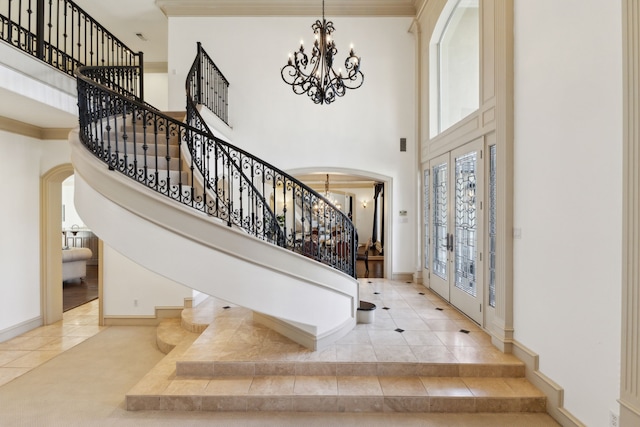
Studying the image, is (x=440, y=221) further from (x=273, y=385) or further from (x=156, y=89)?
(x=156, y=89)

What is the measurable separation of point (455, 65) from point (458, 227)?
9.16ft

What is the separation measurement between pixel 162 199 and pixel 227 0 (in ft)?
18.9

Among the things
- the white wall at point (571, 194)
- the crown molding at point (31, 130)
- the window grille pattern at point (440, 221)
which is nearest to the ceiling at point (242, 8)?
the crown molding at point (31, 130)

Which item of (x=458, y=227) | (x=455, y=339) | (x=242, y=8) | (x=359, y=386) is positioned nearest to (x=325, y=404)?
(x=359, y=386)

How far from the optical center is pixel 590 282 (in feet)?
7.86

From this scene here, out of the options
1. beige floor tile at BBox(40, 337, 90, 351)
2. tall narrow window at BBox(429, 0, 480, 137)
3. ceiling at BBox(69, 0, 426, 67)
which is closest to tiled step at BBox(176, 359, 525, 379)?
beige floor tile at BBox(40, 337, 90, 351)

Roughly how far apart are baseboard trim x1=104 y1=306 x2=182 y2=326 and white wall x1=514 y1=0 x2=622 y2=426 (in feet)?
17.2

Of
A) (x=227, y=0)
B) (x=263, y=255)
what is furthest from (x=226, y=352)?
(x=227, y=0)

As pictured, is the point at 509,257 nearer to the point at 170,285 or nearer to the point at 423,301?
the point at 423,301

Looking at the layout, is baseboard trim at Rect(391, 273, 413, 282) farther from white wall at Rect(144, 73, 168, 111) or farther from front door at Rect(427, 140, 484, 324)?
white wall at Rect(144, 73, 168, 111)

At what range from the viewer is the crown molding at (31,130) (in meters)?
4.84

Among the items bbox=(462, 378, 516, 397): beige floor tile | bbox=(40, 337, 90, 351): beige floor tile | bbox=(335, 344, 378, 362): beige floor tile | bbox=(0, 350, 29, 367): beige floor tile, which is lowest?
bbox=(40, 337, 90, 351): beige floor tile

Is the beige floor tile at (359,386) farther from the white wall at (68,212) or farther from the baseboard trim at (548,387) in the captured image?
the white wall at (68,212)

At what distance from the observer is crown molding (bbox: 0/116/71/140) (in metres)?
4.84
